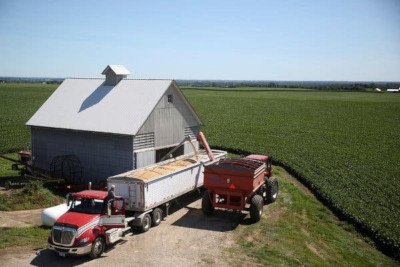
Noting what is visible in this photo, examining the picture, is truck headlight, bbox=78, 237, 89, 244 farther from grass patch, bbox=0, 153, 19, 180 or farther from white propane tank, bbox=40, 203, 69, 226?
grass patch, bbox=0, 153, 19, 180

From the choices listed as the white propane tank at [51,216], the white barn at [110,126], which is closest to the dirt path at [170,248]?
the white propane tank at [51,216]

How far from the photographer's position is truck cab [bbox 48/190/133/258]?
14.6 metres

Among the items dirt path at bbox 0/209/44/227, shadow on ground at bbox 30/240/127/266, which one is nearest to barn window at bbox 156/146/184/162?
dirt path at bbox 0/209/44/227

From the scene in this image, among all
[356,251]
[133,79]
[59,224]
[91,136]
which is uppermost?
[133,79]

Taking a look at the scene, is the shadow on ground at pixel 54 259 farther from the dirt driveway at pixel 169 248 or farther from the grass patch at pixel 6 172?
the grass patch at pixel 6 172

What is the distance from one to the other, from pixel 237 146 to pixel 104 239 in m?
25.0

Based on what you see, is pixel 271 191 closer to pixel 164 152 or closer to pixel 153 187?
pixel 153 187

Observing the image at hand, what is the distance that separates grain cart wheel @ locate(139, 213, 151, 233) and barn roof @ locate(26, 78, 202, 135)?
594 centimetres

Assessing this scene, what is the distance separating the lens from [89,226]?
14961mm

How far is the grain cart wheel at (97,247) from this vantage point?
49.2 ft

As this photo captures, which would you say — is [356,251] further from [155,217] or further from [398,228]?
[155,217]

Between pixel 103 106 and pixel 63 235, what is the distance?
1257 cm

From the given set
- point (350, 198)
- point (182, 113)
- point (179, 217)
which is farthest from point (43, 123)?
point (350, 198)

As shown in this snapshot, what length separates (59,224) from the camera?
1483 cm
